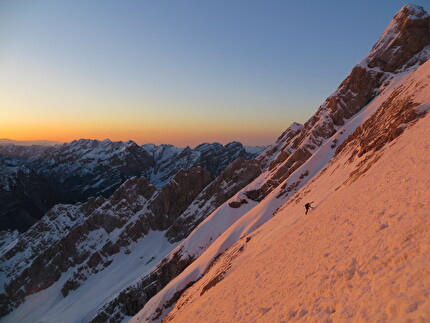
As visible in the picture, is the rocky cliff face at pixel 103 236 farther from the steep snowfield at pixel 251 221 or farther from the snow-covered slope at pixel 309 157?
the steep snowfield at pixel 251 221

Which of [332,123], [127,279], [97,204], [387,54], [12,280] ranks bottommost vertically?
[127,279]

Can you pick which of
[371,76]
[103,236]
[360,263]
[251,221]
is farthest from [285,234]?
[103,236]

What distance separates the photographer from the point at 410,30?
7644cm

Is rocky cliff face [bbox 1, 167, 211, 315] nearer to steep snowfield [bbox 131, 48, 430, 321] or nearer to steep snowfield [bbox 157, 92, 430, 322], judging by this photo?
steep snowfield [bbox 131, 48, 430, 321]

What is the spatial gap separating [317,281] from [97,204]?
7329 inches

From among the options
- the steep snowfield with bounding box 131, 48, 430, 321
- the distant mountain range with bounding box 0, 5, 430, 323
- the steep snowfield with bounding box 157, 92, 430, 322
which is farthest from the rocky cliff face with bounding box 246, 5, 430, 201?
the steep snowfield with bounding box 157, 92, 430, 322

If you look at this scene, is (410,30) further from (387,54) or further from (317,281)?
(317,281)

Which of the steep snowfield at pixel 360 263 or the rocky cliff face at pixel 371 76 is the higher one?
the rocky cliff face at pixel 371 76

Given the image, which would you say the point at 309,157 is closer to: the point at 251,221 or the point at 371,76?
the point at 251,221

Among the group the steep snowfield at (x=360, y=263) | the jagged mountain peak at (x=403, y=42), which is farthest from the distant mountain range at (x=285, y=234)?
the jagged mountain peak at (x=403, y=42)

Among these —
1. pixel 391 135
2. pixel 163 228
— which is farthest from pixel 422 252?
pixel 163 228

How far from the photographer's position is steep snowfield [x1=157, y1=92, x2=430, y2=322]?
10.2m

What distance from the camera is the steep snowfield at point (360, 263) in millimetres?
10172

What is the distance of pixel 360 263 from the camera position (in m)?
13.0
